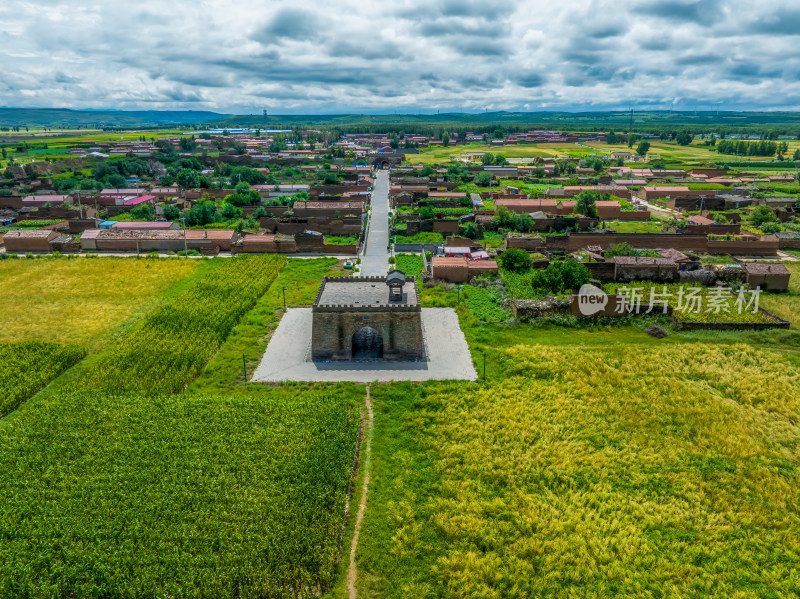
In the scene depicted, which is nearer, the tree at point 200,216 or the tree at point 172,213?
the tree at point 200,216

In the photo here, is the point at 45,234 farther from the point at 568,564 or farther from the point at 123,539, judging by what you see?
the point at 568,564

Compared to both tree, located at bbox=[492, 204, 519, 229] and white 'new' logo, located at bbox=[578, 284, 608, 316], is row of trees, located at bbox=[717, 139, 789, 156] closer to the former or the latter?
tree, located at bbox=[492, 204, 519, 229]

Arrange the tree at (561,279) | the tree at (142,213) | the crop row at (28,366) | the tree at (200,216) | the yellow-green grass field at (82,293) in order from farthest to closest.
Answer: the tree at (142,213), the tree at (200,216), the tree at (561,279), the yellow-green grass field at (82,293), the crop row at (28,366)

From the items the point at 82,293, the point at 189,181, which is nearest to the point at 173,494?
the point at 82,293

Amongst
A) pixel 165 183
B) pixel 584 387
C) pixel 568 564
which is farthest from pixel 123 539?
pixel 165 183

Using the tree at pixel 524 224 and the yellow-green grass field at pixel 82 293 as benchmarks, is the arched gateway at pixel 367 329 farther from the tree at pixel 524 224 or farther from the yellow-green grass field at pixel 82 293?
the tree at pixel 524 224

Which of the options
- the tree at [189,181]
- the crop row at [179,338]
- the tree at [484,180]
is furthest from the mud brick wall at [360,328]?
the tree at [484,180]

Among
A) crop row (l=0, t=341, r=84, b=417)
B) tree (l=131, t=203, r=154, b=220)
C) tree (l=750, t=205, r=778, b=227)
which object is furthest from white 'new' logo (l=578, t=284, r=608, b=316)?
tree (l=131, t=203, r=154, b=220)
